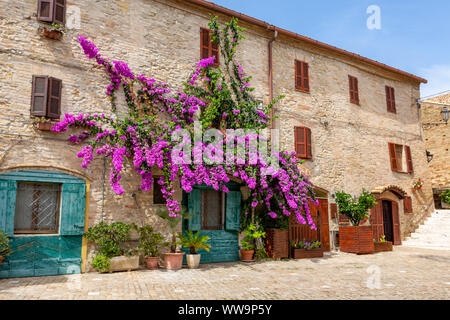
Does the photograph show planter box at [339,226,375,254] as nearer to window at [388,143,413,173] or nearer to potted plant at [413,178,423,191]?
window at [388,143,413,173]

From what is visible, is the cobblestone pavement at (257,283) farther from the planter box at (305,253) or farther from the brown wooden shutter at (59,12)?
the brown wooden shutter at (59,12)

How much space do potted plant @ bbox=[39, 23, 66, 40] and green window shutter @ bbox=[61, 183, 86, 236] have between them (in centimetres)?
341

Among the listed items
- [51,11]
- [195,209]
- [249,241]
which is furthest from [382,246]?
[51,11]

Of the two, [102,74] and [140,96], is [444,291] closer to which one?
[140,96]

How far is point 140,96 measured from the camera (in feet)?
29.8

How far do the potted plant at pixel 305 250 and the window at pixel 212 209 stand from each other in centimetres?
224

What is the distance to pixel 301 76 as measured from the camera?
40.1 feet

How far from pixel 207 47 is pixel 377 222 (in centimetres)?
878

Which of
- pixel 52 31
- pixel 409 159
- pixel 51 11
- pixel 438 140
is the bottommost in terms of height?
pixel 409 159

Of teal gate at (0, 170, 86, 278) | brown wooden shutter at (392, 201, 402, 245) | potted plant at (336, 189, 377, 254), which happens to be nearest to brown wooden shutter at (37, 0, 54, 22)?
teal gate at (0, 170, 86, 278)

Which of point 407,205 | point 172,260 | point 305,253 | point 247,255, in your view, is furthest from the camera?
point 407,205

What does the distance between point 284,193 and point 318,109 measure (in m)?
4.14

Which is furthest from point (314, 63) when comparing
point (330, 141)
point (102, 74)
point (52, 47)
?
point (52, 47)

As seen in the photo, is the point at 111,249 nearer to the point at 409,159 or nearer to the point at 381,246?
the point at 381,246
